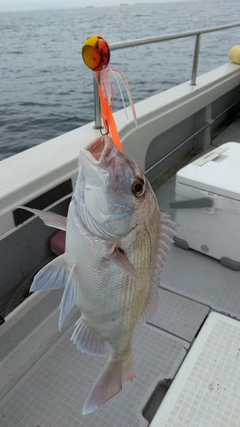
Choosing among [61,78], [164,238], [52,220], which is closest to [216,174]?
[164,238]

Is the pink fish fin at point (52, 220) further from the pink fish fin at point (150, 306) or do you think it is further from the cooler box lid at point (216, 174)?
the cooler box lid at point (216, 174)

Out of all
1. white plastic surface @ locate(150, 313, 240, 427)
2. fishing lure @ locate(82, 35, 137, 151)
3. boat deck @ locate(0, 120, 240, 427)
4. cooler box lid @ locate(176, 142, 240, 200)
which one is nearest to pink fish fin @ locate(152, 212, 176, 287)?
fishing lure @ locate(82, 35, 137, 151)

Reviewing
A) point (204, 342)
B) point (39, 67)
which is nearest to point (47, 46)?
point (39, 67)

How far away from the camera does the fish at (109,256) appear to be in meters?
0.90

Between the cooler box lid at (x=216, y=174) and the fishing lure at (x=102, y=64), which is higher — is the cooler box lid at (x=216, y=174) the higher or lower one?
the lower one

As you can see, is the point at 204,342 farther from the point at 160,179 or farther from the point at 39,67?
the point at 39,67

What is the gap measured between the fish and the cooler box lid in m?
1.33

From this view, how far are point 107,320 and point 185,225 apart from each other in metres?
1.66

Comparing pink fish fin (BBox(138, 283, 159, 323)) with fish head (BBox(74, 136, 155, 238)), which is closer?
fish head (BBox(74, 136, 155, 238))

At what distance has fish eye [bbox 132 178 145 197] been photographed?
36.4 inches

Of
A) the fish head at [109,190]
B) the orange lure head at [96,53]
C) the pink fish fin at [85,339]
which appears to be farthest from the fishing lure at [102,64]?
the pink fish fin at [85,339]

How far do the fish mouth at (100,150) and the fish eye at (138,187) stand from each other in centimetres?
10

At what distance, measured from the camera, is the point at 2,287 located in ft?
6.22

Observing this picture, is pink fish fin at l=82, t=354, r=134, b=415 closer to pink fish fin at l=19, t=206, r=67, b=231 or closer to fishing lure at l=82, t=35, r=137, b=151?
pink fish fin at l=19, t=206, r=67, b=231
